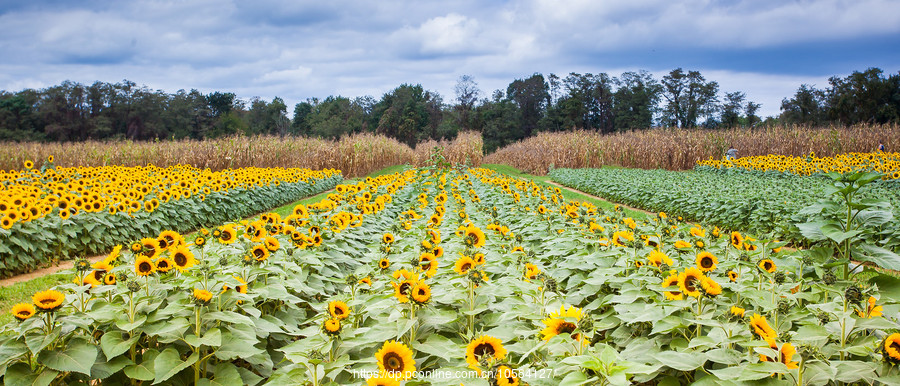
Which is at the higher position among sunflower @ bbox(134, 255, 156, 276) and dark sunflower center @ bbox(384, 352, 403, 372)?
sunflower @ bbox(134, 255, 156, 276)

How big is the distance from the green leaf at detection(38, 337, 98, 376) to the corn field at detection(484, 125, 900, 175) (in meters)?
23.0

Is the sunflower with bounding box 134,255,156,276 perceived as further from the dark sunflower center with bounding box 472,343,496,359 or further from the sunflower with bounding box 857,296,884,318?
the sunflower with bounding box 857,296,884,318

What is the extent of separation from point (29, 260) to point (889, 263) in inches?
303

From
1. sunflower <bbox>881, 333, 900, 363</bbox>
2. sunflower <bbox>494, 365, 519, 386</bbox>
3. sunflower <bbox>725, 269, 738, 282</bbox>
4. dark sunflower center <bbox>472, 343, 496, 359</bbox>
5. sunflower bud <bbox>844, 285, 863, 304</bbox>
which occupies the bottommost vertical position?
sunflower <bbox>494, 365, 519, 386</bbox>

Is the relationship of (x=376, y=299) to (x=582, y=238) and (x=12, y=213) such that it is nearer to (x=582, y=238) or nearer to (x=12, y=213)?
(x=582, y=238)

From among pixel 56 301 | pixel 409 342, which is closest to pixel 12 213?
pixel 56 301

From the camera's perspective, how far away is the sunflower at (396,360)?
1727 mm

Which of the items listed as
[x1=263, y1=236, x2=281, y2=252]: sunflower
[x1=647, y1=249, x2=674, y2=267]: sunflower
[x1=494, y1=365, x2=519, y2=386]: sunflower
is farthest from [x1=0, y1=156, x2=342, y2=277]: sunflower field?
[x1=647, y1=249, x2=674, y2=267]: sunflower

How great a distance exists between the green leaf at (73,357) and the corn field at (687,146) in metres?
23.0

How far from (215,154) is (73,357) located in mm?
16694

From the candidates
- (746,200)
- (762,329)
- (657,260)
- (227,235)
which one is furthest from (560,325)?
(746,200)

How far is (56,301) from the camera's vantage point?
1878mm

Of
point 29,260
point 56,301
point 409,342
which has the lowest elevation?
point 29,260

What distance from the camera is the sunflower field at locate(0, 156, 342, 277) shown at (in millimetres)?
5891
